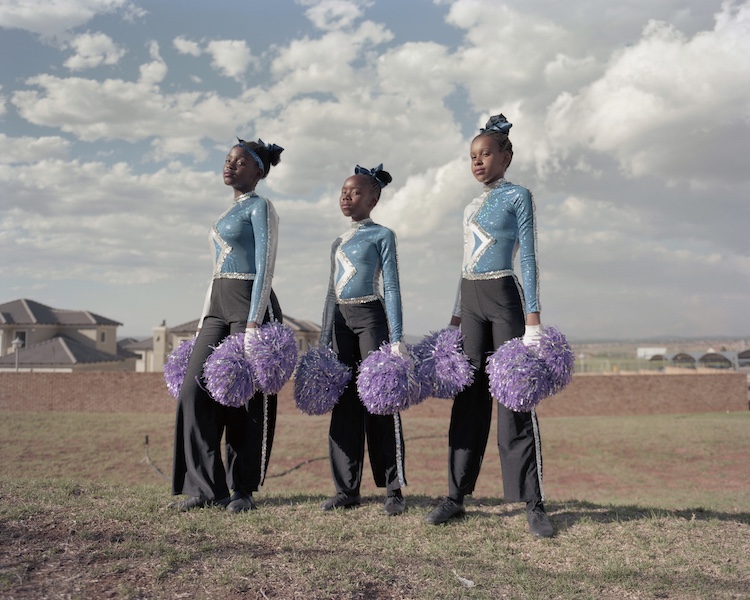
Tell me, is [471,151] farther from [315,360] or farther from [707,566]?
[707,566]

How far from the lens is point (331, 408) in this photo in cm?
475

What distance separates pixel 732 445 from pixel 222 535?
17182 millimetres

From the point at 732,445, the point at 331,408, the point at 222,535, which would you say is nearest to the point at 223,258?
the point at 331,408

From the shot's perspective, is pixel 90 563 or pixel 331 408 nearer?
pixel 90 563

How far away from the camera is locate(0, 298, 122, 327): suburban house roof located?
44459 millimetres

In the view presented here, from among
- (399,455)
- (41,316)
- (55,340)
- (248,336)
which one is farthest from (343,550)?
(41,316)

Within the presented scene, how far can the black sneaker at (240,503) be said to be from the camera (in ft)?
15.3

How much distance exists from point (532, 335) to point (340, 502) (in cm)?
198

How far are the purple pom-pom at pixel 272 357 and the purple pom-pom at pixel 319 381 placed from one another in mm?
139

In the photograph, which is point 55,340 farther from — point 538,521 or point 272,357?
point 538,521

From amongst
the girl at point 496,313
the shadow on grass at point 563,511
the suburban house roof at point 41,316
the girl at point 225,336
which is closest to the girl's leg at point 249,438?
the girl at point 225,336

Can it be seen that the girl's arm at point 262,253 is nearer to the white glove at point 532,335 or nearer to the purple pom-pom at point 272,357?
the purple pom-pom at point 272,357

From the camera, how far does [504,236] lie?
4.44m

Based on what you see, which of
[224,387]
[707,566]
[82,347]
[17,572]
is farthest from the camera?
[82,347]
